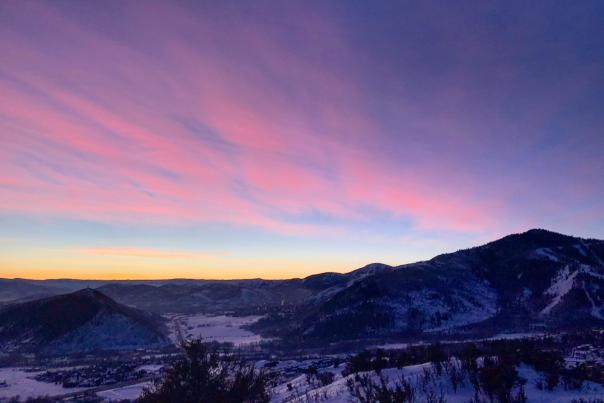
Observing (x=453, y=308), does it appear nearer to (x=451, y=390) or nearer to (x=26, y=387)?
(x=26, y=387)

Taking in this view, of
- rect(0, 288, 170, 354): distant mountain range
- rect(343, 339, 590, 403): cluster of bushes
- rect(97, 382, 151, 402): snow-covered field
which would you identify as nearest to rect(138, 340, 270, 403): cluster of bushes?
rect(343, 339, 590, 403): cluster of bushes

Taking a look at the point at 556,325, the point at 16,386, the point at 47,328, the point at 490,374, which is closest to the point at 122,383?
the point at 16,386

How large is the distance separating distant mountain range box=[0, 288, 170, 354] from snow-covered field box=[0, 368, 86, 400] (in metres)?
46.3

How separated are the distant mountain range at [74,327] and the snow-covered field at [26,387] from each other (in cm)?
4635

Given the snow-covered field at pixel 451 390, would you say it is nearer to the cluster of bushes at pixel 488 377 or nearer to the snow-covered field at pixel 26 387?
the cluster of bushes at pixel 488 377

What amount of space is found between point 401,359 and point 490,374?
1243 cm

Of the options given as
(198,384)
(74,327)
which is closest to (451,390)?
(198,384)

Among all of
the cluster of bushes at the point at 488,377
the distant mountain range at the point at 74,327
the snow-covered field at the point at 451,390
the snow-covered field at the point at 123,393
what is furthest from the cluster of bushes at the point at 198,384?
the distant mountain range at the point at 74,327

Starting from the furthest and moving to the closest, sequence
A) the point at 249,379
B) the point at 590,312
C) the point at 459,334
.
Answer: the point at 590,312 → the point at 459,334 → the point at 249,379

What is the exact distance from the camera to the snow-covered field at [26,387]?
79625 millimetres

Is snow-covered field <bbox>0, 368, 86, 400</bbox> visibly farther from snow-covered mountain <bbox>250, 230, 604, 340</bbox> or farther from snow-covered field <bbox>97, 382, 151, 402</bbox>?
snow-covered mountain <bbox>250, 230, 604, 340</bbox>

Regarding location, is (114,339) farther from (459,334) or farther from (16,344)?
(459,334)

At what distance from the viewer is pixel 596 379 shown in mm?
30031

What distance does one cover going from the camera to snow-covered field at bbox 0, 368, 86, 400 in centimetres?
7962
